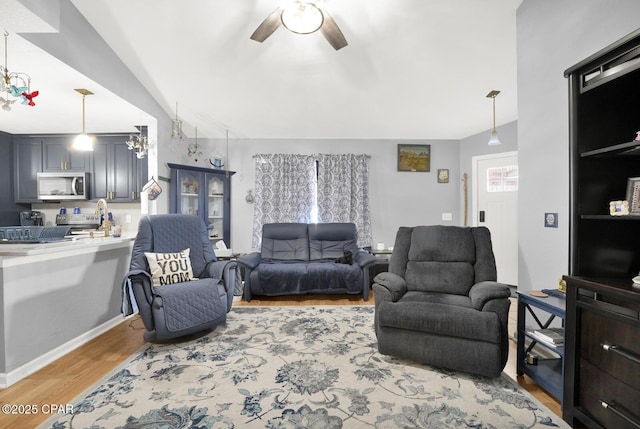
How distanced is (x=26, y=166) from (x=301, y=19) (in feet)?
16.2

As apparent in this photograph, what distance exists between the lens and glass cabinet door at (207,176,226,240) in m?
4.73

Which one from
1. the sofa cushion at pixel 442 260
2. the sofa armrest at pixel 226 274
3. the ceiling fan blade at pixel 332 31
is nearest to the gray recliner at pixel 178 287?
the sofa armrest at pixel 226 274

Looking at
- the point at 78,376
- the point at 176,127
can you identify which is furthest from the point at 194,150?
the point at 78,376

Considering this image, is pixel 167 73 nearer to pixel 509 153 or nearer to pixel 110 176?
pixel 110 176

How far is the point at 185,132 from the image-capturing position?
15.6 ft

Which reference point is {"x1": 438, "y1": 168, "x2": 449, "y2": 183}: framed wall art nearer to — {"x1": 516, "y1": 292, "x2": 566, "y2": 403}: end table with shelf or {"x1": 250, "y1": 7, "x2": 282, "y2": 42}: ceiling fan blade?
{"x1": 516, "y1": 292, "x2": 566, "y2": 403}: end table with shelf

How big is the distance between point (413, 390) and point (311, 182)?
365cm

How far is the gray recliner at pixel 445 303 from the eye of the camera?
1.88 metres

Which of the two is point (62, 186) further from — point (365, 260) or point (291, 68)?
point (365, 260)

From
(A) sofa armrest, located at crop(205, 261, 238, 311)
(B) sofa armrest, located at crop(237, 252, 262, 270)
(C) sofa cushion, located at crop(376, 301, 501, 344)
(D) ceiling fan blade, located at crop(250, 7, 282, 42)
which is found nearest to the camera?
(C) sofa cushion, located at crop(376, 301, 501, 344)

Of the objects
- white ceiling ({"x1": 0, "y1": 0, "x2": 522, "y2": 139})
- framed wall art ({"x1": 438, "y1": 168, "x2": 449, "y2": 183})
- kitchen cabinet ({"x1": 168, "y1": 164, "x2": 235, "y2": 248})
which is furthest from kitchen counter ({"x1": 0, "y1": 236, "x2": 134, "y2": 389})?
framed wall art ({"x1": 438, "y1": 168, "x2": 449, "y2": 183})

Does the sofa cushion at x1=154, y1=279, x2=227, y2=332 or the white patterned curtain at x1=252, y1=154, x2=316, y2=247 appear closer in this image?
the sofa cushion at x1=154, y1=279, x2=227, y2=332

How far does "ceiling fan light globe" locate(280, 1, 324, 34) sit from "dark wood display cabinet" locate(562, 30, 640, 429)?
1.63m

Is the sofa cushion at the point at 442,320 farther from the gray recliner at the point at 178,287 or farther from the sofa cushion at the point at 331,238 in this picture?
the sofa cushion at the point at 331,238
